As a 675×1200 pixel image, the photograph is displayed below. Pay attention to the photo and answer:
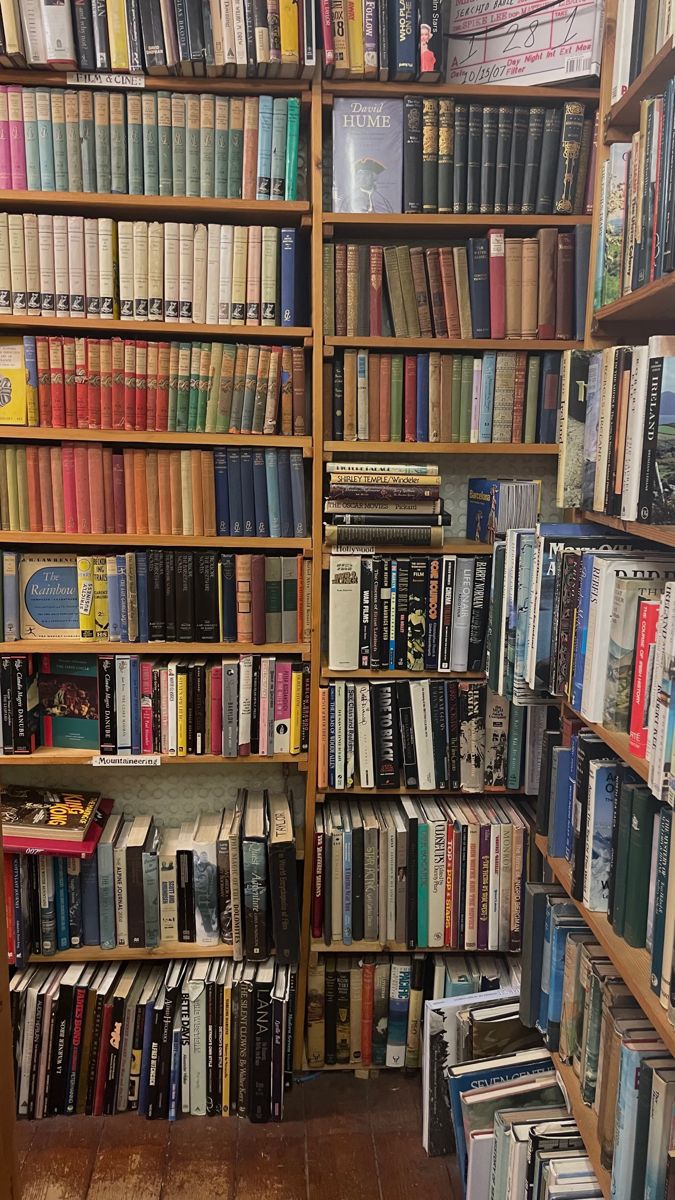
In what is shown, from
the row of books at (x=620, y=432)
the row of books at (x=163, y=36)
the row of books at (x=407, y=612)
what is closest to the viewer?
the row of books at (x=620, y=432)

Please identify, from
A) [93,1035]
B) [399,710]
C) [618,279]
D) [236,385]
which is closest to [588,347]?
[618,279]

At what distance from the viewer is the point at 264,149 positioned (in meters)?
2.04

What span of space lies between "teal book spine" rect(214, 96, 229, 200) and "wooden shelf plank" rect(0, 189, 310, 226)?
0.04 m

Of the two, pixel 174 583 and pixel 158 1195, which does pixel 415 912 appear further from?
pixel 174 583

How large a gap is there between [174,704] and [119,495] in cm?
53

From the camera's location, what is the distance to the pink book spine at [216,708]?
7.19 feet

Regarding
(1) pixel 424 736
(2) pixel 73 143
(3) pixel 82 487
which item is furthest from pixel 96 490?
(1) pixel 424 736

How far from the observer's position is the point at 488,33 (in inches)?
81.1

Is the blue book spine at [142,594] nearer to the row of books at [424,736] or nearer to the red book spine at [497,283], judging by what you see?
the row of books at [424,736]

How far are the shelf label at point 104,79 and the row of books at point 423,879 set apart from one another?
180cm

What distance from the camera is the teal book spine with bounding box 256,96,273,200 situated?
202cm

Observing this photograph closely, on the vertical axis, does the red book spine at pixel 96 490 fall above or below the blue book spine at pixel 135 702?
above

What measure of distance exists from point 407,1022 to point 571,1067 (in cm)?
80

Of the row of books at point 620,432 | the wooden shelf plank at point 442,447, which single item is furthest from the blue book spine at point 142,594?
the row of books at point 620,432
